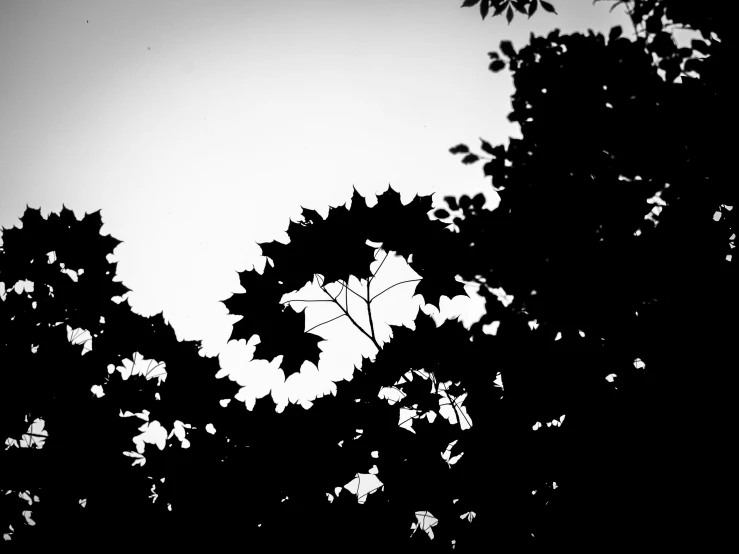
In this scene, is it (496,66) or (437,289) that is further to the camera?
(496,66)

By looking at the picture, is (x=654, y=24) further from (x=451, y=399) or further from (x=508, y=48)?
(x=451, y=399)

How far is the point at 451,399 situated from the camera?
242 cm

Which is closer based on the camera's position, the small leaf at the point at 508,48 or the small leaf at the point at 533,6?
the small leaf at the point at 533,6

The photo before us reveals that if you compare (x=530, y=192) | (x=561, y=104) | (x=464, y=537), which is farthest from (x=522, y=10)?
(x=464, y=537)

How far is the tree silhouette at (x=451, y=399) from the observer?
6.28 ft

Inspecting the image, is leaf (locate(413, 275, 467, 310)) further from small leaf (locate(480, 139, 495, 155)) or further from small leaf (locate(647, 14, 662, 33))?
small leaf (locate(647, 14, 662, 33))

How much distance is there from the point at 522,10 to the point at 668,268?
2839 millimetres

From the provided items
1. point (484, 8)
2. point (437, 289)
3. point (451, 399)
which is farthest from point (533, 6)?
point (451, 399)

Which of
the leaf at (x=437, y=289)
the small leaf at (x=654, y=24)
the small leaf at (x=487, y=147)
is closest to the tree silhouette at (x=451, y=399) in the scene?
the leaf at (x=437, y=289)

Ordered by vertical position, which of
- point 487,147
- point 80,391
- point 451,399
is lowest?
point 451,399

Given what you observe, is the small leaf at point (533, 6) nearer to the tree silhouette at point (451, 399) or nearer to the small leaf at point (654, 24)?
the tree silhouette at point (451, 399)

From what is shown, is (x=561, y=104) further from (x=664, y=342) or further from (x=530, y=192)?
(x=664, y=342)

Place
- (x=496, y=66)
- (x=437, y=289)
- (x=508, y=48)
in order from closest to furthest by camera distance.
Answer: (x=437, y=289) → (x=508, y=48) → (x=496, y=66)

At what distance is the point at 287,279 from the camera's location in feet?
8.66
